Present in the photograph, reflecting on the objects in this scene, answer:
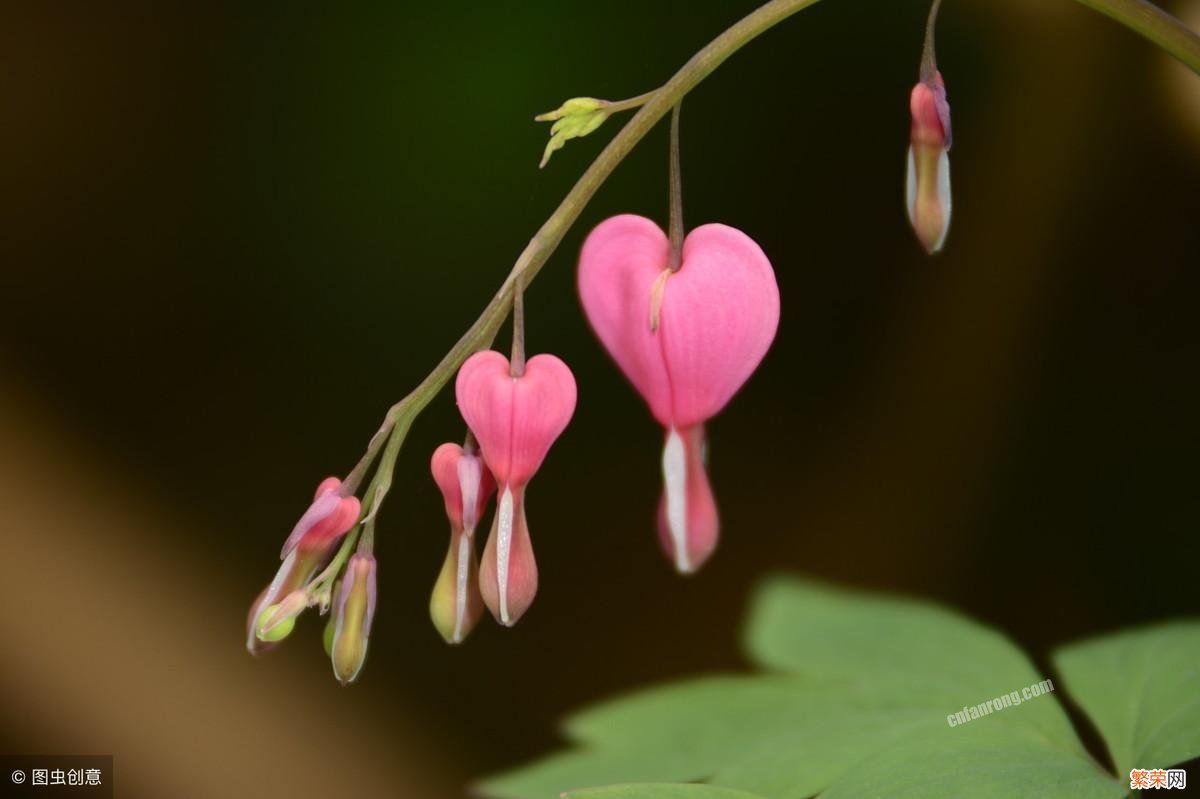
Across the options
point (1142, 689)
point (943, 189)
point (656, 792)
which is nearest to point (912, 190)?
point (943, 189)

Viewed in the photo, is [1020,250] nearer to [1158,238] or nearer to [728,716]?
[1158,238]

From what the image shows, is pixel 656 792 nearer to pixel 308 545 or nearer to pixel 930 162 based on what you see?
pixel 308 545

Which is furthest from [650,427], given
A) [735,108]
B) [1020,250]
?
[1020,250]

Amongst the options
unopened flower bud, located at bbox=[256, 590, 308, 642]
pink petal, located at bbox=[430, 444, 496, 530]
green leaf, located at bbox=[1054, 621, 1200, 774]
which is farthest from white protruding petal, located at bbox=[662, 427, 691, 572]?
green leaf, located at bbox=[1054, 621, 1200, 774]

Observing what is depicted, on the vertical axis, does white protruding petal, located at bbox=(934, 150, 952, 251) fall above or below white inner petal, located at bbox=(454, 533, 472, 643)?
above

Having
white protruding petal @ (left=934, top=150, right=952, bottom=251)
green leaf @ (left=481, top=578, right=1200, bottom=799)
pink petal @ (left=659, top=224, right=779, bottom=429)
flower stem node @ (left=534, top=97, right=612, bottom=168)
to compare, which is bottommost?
green leaf @ (left=481, top=578, right=1200, bottom=799)

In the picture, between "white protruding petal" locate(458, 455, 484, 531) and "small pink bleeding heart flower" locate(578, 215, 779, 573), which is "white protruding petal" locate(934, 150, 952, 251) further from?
"white protruding petal" locate(458, 455, 484, 531)
